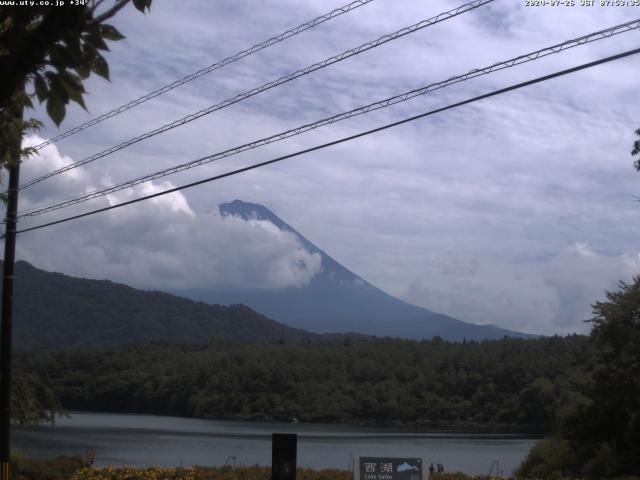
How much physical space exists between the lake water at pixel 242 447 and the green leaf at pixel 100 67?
28721 millimetres

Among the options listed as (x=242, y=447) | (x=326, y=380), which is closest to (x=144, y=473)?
(x=242, y=447)

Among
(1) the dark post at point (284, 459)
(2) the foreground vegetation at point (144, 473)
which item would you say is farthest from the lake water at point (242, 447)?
(1) the dark post at point (284, 459)

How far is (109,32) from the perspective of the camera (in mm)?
4066

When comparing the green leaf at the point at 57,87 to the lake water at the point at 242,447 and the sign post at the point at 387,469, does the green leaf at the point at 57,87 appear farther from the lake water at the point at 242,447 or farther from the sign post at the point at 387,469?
the lake water at the point at 242,447

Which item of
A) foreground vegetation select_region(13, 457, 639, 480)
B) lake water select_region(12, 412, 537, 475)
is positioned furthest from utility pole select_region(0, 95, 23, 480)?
lake water select_region(12, 412, 537, 475)

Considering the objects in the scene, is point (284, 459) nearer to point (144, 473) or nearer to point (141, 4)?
point (144, 473)

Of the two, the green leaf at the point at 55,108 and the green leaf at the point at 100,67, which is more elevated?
the green leaf at the point at 100,67

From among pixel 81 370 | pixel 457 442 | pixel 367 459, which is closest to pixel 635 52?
pixel 367 459

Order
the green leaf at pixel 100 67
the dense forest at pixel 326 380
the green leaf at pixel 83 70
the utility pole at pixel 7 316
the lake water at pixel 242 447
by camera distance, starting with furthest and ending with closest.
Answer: the dense forest at pixel 326 380 < the lake water at pixel 242 447 < the utility pole at pixel 7 316 < the green leaf at pixel 100 67 < the green leaf at pixel 83 70

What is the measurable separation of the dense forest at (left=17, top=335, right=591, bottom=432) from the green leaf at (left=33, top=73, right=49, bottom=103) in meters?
72.2

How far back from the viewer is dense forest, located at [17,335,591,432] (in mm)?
81750

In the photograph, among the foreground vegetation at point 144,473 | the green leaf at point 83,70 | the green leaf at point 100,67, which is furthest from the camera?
the foreground vegetation at point 144,473

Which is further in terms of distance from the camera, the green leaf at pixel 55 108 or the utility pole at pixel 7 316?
the utility pole at pixel 7 316

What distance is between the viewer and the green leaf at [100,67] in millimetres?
4113
